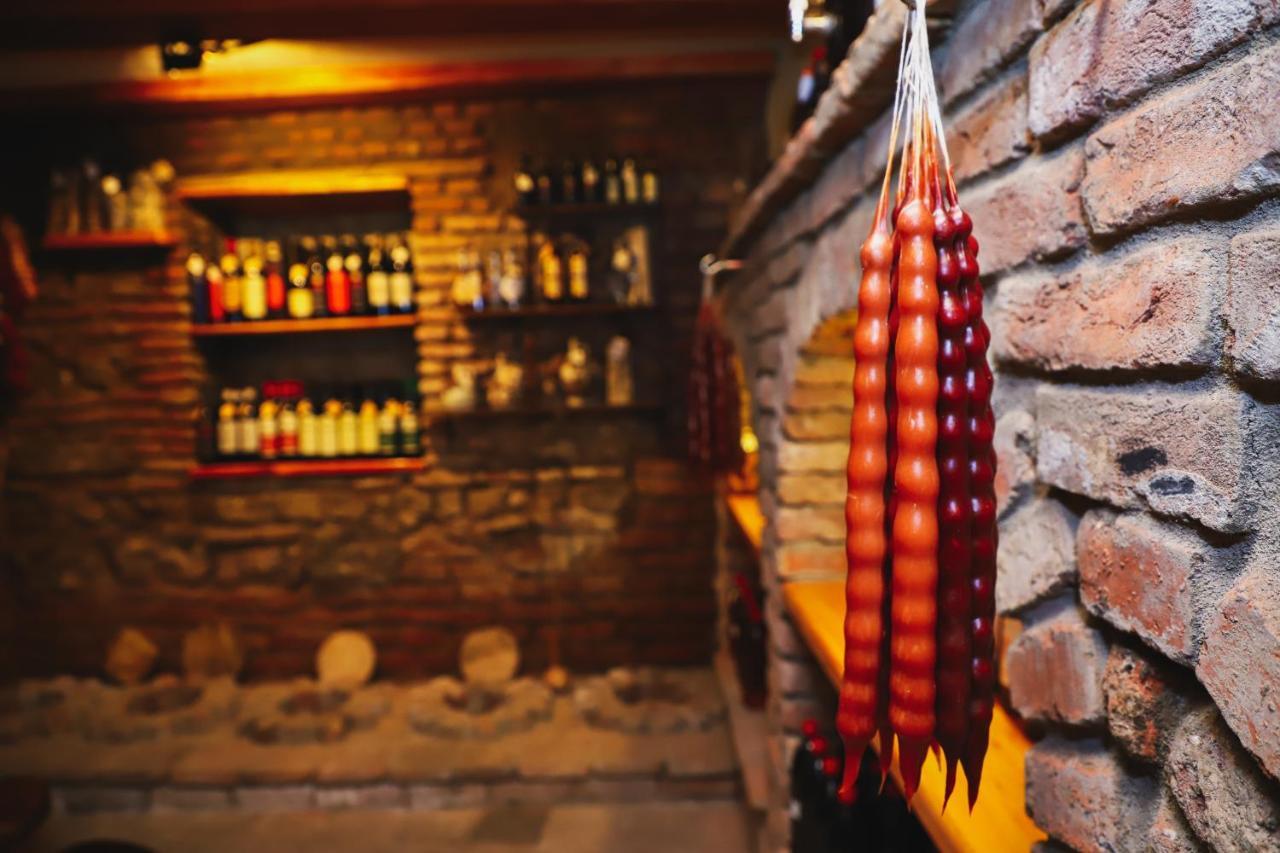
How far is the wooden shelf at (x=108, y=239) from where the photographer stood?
373 cm

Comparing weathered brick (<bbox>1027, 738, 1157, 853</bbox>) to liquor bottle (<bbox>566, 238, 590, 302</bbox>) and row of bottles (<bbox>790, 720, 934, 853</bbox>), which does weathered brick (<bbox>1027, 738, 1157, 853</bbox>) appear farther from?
liquor bottle (<bbox>566, 238, 590, 302</bbox>)

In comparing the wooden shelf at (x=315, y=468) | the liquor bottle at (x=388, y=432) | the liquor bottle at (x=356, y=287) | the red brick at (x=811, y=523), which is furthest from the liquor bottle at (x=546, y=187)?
the red brick at (x=811, y=523)

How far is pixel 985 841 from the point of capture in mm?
817

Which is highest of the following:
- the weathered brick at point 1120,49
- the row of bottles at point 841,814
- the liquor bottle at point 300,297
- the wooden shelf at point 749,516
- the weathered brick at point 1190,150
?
the liquor bottle at point 300,297

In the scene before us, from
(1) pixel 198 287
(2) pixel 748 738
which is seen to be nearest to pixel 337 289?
(1) pixel 198 287

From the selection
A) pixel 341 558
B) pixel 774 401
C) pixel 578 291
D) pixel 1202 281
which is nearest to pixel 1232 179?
pixel 1202 281

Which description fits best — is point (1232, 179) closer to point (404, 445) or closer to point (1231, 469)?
point (1231, 469)

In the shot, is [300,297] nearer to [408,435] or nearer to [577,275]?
[408,435]

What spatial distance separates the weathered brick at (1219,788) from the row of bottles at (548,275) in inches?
129

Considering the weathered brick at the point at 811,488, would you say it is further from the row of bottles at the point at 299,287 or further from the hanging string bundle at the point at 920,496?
the row of bottles at the point at 299,287

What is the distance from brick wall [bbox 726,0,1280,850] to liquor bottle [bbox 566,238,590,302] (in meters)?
2.90

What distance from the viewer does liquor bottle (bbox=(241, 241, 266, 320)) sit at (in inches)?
152

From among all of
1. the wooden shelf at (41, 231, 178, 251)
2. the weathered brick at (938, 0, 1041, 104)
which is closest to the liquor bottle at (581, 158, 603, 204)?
Answer: the wooden shelf at (41, 231, 178, 251)

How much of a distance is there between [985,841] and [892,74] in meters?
0.86
